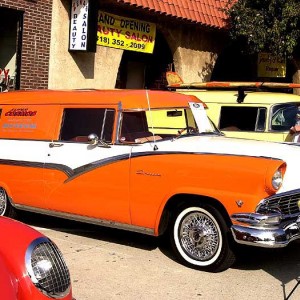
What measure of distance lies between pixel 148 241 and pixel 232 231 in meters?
1.81

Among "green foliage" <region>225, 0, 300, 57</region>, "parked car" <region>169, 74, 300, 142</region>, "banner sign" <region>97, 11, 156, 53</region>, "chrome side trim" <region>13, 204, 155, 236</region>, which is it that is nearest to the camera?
"chrome side trim" <region>13, 204, 155, 236</region>

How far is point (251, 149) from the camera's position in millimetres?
5273

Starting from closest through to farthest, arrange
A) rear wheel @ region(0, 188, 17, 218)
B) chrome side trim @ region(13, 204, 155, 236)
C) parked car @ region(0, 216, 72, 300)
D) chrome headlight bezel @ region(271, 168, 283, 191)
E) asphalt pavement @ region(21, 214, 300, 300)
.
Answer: parked car @ region(0, 216, 72, 300) → asphalt pavement @ region(21, 214, 300, 300) → chrome headlight bezel @ region(271, 168, 283, 191) → chrome side trim @ region(13, 204, 155, 236) → rear wheel @ region(0, 188, 17, 218)

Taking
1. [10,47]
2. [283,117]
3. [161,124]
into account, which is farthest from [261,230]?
[10,47]

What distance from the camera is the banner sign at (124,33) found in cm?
1213

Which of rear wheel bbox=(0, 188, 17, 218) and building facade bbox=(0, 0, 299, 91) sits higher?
building facade bbox=(0, 0, 299, 91)

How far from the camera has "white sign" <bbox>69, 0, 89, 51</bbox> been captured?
1117cm

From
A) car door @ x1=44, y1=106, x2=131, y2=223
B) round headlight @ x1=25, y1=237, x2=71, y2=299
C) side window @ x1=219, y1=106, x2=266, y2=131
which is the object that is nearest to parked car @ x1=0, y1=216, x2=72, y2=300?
round headlight @ x1=25, y1=237, x2=71, y2=299

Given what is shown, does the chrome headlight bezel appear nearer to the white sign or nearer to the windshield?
the windshield

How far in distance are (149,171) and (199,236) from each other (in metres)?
0.87

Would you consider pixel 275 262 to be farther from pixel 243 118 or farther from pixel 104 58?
pixel 104 58

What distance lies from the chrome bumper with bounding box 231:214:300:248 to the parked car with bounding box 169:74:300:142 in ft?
12.8

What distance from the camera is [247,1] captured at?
13750 mm

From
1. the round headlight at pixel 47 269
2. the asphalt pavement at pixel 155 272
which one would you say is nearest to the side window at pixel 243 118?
the asphalt pavement at pixel 155 272
